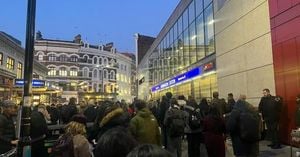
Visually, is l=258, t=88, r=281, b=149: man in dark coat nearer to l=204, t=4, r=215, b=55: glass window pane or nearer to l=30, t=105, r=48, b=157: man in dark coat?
l=30, t=105, r=48, b=157: man in dark coat

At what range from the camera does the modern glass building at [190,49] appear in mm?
24984

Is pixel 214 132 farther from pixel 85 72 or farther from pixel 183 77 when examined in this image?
pixel 85 72

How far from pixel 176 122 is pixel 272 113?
4729 millimetres

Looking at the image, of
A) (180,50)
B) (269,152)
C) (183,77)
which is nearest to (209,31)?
(183,77)

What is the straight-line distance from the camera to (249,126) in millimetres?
8531

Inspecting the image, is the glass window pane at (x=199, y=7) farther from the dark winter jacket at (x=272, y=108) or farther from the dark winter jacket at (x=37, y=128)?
the dark winter jacket at (x=37, y=128)

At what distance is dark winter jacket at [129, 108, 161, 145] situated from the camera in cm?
792

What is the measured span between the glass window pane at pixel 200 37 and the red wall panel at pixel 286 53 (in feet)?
39.7

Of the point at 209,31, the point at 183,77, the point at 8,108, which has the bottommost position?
the point at 8,108

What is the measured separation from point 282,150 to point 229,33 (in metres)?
8.88

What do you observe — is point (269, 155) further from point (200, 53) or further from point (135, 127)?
point (200, 53)

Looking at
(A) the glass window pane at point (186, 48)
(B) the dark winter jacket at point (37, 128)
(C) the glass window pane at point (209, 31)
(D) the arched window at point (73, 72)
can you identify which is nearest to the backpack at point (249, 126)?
(B) the dark winter jacket at point (37, 128)

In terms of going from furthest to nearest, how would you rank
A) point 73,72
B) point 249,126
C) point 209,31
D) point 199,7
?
point 73,72 < point 199,7 < point 209,31 < point 249,126

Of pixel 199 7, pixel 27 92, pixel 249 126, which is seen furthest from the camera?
pixel 199 7
